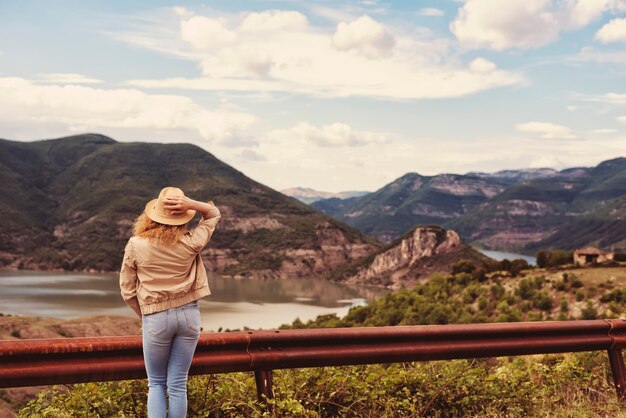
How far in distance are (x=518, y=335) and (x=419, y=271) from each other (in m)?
180

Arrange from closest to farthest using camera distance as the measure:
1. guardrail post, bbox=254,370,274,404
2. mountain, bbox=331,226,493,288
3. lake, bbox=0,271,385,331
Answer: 1. guardrail post, bbox=254,370,274,404
2. lake, bbox=0,271,385,331
3. mountain, bbox=331,226,493,288

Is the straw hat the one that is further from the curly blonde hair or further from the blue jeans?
the blue jeans

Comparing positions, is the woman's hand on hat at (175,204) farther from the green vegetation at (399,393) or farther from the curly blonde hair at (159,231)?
the green vegetation at (399,393)

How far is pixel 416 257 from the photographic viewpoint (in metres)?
190

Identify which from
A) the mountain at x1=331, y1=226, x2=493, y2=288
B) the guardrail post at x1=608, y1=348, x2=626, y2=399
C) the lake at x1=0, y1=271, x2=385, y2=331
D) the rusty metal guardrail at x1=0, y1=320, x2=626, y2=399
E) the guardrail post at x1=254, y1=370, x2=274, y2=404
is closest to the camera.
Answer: the rusty metal guardrail at x1=0, y1=320, x2=626, y2=399

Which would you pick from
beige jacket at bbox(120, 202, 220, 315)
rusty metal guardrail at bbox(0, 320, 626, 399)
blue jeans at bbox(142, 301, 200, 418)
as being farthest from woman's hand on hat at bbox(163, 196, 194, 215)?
rusty metal guardrail at bbox(0, 320, 626, 399)

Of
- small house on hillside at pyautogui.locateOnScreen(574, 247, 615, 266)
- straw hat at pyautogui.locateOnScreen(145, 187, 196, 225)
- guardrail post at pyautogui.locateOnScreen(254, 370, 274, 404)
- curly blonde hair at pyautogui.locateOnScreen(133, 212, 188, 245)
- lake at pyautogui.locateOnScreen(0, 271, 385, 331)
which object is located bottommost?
lake at pyautogui.locateOnScreen(0, 271, 385, 331)

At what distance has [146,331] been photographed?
15.1 ft

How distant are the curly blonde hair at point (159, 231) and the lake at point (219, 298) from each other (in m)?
93.6

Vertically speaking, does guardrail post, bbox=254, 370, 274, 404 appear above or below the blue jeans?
below

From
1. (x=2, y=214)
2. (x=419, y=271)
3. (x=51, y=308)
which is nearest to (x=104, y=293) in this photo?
(x=51, y=308)

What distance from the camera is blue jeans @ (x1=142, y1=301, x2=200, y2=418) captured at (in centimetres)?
462

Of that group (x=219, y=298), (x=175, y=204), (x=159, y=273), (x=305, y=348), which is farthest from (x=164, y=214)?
(x=219, y=298)

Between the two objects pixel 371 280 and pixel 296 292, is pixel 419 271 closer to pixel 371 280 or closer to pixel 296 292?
pixel 371 280
